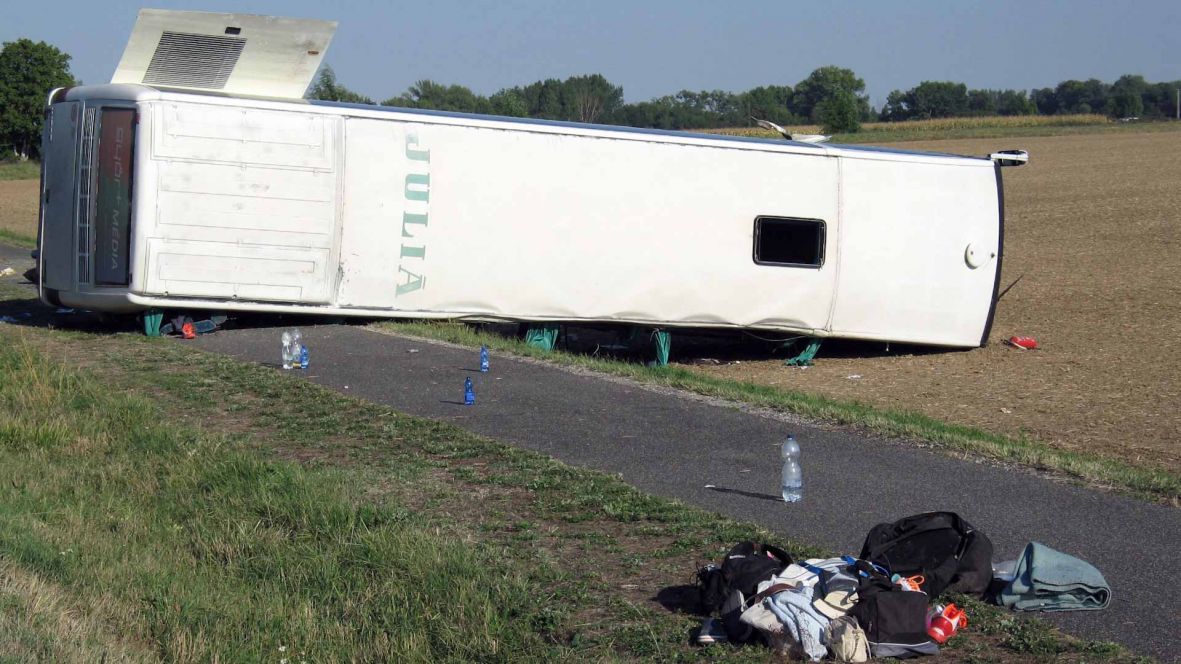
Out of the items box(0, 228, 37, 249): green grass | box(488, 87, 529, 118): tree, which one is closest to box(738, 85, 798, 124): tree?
box(488, 87, 529, 118): tree

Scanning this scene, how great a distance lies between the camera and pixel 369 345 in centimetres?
1324

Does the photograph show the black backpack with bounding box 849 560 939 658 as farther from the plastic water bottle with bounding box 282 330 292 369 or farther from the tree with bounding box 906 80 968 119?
the tree with bounding box 906 80 968 119

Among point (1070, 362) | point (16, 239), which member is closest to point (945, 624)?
point (1070, 362)

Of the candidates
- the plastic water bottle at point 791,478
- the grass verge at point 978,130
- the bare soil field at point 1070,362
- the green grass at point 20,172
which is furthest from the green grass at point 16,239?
the grass verge at point 978,130

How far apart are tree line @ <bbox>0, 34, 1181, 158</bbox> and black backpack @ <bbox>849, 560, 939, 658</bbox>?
25097 millimetres

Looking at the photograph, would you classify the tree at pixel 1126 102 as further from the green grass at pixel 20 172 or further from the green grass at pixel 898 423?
the green grass at pixel 898 423

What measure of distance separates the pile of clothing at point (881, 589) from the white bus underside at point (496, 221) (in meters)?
9.15

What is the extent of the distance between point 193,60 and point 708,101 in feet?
238

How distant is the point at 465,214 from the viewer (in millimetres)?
14422

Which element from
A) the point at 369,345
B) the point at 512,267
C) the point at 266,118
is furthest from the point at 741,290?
the point at 266,118

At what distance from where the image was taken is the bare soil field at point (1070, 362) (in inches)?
460

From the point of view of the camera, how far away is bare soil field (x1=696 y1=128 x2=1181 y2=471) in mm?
11680

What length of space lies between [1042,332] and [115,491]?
1385 cm

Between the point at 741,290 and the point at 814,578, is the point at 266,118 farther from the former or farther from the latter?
the point at 814,578
